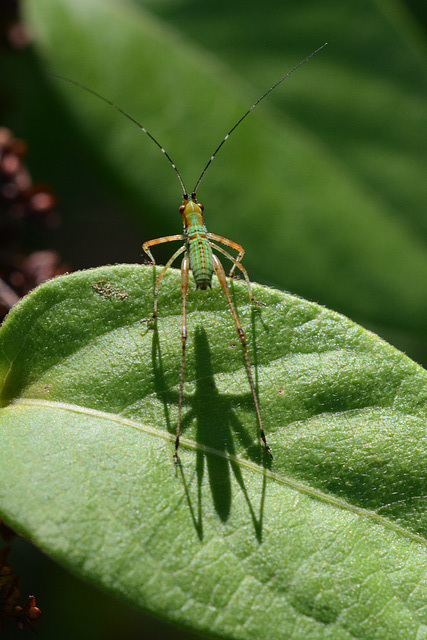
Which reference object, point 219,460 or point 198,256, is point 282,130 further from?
point 219,460

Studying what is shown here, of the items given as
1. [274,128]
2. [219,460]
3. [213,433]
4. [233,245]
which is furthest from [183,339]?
[274,128]

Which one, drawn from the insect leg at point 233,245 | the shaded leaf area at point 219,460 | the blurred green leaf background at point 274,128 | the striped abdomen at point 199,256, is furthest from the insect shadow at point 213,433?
the blurred green leaf background at point 274,128

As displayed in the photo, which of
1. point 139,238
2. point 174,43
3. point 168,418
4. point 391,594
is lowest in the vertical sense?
point 391,594

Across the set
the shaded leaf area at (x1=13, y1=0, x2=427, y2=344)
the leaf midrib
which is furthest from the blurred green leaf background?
the leaf midrib

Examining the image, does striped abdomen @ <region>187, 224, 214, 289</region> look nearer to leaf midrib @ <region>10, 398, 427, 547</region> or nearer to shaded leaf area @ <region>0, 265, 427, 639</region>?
shaded leaf area @ <region>0, 265, 427, 639</region>

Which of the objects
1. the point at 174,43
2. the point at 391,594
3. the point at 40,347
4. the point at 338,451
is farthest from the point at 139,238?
the point at 391,594

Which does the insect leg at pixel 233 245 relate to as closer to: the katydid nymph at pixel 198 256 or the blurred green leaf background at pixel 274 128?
the katydid nymph at pixel 198 256

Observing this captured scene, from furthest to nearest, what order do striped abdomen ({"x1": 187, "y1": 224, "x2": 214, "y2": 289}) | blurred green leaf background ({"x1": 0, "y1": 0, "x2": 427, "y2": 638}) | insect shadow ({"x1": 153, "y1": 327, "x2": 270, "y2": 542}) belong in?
blurred green leaf background ({"x1": 0, "y1": 0, "x2": 427, "y2": 638}) → striped abdomen ({"x1": 187, "y1": 224, "x2": 214, "y2": 289}) → insect shadow ({"x1": 153, "y1": 327, "x2": 270, "y2": 542})

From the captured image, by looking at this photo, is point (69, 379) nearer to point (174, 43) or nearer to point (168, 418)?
point (168, 418)
